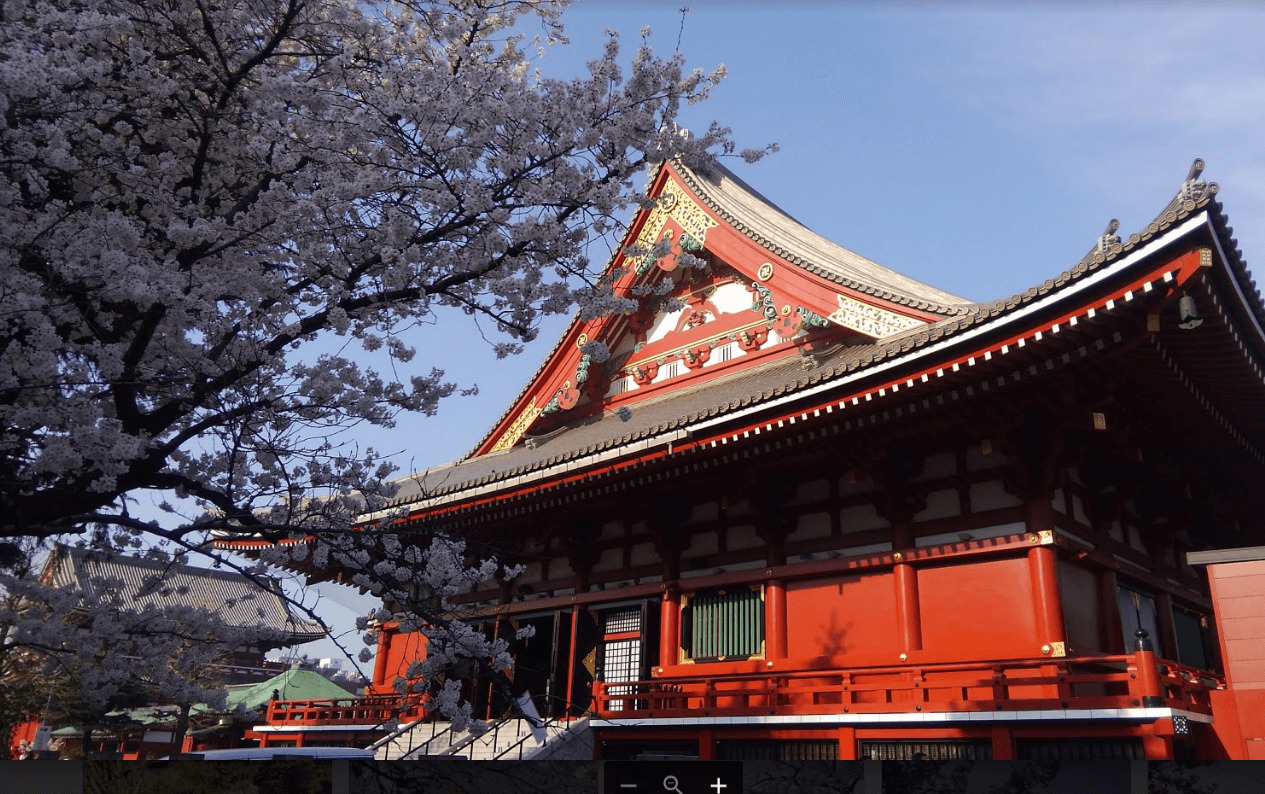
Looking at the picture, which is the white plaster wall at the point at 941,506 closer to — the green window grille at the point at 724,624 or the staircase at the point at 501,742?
the green window grille at the point at 724,624

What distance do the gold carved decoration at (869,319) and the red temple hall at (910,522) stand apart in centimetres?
4

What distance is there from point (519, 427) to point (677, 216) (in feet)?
16.8

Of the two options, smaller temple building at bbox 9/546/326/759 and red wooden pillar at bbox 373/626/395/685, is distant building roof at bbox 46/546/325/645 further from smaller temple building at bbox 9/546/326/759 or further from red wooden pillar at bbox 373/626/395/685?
red wooden pillar at bbox 373/626/395/685

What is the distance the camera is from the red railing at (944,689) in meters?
8.24

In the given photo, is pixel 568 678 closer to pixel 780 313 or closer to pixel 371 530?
pixel 780 313

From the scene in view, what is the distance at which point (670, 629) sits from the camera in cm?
1235

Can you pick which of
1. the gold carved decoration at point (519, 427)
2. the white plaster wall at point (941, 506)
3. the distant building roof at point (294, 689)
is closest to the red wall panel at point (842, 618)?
the white plaster wall at point (941, 506)

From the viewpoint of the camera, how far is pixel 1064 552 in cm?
976

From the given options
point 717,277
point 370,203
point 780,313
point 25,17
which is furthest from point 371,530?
point 717,277

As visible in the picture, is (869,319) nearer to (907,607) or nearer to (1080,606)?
(907,607)

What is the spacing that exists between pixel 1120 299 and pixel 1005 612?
3.85 metres

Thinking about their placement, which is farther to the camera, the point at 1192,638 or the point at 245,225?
the point at 1192,638

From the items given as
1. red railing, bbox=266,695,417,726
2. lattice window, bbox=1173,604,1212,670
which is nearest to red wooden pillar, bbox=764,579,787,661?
lattice window, bbox=1173,604,1212,670

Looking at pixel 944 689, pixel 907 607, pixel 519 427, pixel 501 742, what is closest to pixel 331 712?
pixel 501 742
